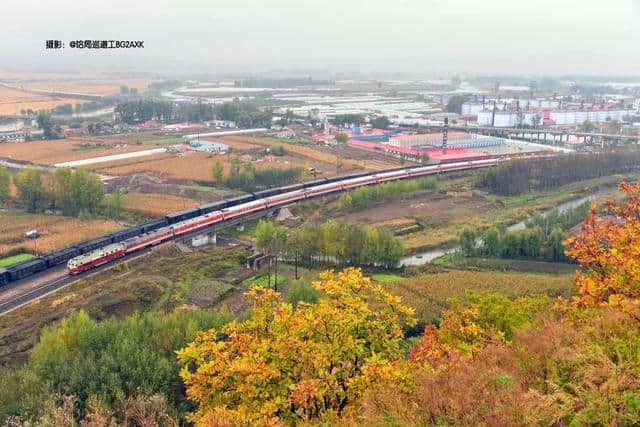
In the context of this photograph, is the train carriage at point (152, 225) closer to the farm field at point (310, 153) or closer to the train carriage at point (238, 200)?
the train carriage at point (238, 200)

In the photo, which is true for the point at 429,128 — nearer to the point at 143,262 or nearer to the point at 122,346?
the point at 143,262

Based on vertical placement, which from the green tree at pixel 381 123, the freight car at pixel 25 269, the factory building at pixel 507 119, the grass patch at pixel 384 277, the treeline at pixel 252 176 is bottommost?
the grass patch at pixel 384 277

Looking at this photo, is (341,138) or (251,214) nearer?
(251,214)

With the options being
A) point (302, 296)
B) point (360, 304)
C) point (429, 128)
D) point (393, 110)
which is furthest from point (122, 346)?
point (393, 110)

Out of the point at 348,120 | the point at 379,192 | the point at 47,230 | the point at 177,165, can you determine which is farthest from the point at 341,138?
the point at 47,230

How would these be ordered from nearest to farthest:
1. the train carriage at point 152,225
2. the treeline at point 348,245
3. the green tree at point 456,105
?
the treeline at point 348,245 → the train carriage at point 152,225 → the green tree at point 456,105

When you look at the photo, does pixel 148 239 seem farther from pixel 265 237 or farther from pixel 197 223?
pixel 265 237

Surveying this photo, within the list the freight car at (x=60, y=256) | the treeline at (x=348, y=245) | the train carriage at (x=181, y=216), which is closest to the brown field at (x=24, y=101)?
the train carriage at (x=181, y=216)
